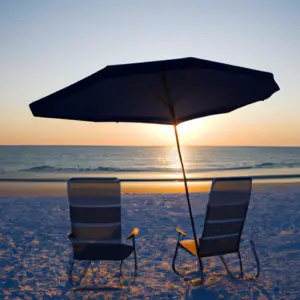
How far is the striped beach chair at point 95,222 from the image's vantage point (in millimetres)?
4102

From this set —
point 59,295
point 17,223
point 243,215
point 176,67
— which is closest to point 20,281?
point 59,295

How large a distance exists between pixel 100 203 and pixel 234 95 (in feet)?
6.08

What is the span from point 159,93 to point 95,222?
146 cm

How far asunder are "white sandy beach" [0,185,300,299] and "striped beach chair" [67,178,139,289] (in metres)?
0.42

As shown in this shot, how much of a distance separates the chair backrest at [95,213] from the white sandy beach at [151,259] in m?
0.57

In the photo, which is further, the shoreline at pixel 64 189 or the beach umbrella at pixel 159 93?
the shoreline at pixel 64 189

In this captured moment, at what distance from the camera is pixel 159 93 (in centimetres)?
416

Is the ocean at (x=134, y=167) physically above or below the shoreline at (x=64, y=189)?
below

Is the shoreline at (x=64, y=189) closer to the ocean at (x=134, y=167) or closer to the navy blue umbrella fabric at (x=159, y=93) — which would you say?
the ocean at (x=134, y=167)

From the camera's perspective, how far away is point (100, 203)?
4105mm

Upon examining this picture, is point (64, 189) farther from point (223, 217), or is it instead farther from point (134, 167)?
point (134, 167)

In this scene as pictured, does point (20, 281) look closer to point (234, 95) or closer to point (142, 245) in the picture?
point (142, 245)

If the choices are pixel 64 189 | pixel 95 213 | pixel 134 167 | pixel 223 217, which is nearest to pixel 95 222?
pixel 95 213

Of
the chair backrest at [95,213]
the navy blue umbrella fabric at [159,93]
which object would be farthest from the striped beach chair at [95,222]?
the navy blue umbrella fabric at [159,93]
